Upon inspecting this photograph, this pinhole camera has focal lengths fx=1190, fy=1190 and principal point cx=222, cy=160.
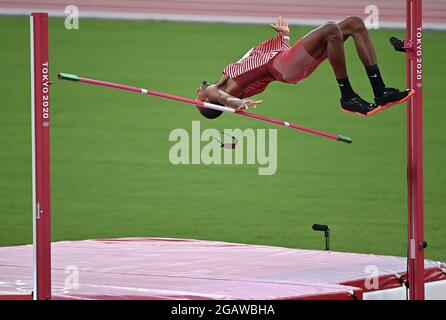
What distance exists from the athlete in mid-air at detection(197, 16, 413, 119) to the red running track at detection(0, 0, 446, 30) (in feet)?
31.5

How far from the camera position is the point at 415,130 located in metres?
7.21

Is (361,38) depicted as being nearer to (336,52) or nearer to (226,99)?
(336,52)

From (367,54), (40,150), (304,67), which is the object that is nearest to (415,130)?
(367,54)

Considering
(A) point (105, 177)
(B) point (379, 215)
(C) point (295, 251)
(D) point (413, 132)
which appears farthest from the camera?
(A) point (105, 177)

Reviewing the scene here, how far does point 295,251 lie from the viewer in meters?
8.63

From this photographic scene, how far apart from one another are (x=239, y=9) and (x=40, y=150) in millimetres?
12016

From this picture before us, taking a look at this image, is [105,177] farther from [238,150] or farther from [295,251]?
[295,251]

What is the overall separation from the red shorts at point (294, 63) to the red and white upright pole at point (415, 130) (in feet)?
1.86

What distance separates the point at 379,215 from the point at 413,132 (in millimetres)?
3908

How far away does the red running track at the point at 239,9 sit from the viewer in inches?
691

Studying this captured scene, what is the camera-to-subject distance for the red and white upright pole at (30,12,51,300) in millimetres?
6438

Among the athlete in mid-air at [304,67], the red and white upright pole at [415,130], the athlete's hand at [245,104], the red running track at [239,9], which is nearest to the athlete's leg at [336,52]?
the athlete in mid-air at [304,67]

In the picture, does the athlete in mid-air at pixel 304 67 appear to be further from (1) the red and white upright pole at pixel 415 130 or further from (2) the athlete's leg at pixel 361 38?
(1) the red and white upright pole at pixel 415 130
